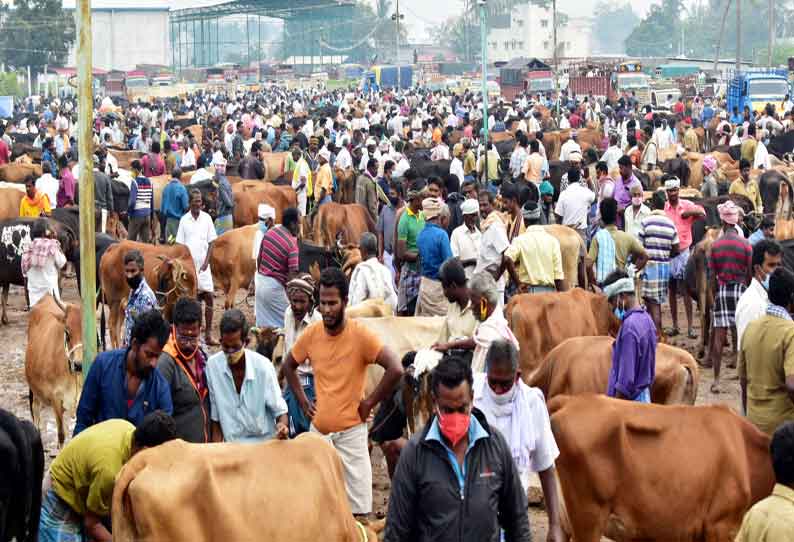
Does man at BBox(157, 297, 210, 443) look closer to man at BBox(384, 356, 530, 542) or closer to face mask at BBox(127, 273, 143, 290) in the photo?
man at BBox(384, 356, 530, 542)

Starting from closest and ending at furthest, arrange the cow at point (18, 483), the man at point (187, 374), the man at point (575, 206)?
the cow at point (18, 483) → the man at point (187, 374) → the man at point (575, 206)

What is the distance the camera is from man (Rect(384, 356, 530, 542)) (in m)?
4.96

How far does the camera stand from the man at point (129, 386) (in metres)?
6.77

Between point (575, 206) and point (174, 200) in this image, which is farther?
point (174, 200)

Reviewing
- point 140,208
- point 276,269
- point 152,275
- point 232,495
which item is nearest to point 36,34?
point 140,208

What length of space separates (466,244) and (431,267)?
2.55 ft

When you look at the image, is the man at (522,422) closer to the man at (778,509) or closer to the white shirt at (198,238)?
the man at (778,509)

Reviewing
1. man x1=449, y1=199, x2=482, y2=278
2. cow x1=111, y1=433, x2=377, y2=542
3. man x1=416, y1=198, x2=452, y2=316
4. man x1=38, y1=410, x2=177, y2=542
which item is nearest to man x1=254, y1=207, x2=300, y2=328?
man x1=416, y1=198, x2=452, y2=316

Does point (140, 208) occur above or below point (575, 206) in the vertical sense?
below

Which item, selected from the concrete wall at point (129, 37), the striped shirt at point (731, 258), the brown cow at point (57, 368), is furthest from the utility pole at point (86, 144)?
the concrete wall at point (129, 37)

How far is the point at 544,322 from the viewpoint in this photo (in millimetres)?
10695

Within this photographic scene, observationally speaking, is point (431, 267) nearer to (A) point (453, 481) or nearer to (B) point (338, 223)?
(B) point (338, 223)

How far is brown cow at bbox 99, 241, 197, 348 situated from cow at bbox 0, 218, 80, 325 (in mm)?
1767

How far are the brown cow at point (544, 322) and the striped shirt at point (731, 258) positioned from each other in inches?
50.2
